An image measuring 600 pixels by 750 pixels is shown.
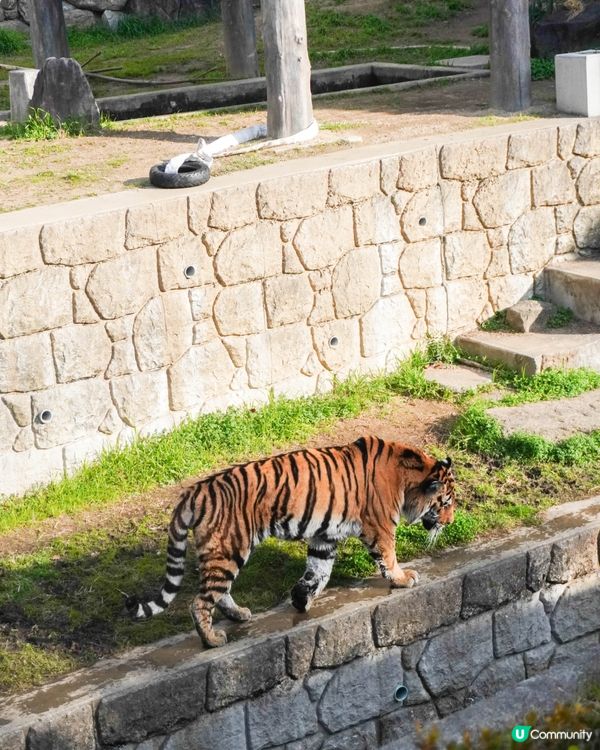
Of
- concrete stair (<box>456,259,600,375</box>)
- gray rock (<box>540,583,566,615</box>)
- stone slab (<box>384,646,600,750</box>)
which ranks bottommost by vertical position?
gray rock (<box>540,583,566,615</box>)

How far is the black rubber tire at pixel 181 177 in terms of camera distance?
8258 millimetres

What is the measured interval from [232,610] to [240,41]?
9.37 metres

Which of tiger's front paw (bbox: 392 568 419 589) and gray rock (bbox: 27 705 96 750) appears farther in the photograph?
tiger's front paw (bbox: 392 568 419 589)

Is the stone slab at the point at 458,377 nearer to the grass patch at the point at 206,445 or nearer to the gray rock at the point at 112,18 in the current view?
the grass patch at the point at 206,445

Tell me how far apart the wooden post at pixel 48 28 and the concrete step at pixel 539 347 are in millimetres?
6452

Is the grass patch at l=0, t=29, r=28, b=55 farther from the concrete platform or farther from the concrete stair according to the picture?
the concrete stair

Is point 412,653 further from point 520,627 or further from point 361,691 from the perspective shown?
point 520,627

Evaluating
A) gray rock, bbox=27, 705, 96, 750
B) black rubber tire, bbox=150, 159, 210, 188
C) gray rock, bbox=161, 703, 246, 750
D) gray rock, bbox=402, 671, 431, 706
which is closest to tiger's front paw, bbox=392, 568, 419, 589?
gray rock, bbox=402, 671, 431, 706

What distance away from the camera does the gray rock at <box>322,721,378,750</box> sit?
19.7 ft

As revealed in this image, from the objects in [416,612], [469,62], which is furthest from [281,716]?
[469,62]

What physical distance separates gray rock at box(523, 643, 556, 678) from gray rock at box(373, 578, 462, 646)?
1.95ft

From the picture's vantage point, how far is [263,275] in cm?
834

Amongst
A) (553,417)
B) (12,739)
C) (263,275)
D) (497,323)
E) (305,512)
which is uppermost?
(263,275)


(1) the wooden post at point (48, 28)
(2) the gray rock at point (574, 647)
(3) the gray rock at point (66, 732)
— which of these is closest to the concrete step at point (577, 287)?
(2) the gray rock at point (574, 647)
